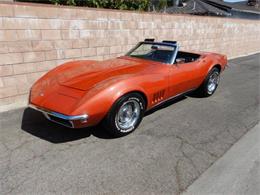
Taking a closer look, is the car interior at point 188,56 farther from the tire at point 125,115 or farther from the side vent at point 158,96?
the tire at point 125,115

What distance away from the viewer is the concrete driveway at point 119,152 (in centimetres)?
250

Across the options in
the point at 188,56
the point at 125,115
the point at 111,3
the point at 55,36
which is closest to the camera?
the point at 125,115

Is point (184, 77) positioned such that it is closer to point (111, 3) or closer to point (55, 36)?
point (55, 36)

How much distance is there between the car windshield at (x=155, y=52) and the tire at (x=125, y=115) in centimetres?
116

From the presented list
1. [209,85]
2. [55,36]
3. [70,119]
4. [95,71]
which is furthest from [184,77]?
[55,36]

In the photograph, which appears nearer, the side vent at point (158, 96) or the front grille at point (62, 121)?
the front grille at point (62, 121)

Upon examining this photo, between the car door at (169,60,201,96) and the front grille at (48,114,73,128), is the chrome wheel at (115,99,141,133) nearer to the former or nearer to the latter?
the front grille at (48,114,73,128)

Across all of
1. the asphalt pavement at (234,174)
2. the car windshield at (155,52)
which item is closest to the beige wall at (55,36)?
the car windshield at (155,52)

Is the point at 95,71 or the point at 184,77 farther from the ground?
the point at 95,71

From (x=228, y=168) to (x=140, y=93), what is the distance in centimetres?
153

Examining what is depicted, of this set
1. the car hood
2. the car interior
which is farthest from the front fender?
the car interior

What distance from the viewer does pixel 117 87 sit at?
3.13 m

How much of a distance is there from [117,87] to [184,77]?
1.69 m

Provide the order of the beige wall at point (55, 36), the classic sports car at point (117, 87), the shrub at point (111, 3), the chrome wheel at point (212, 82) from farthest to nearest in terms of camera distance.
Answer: the shrub at point (111, 3) → the chrome wheel at point (212, 82) → the beige wall at point (55, 36) → the classic sports car at point (117, 87)
